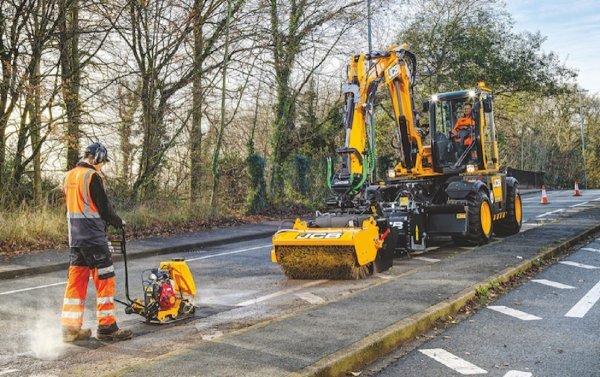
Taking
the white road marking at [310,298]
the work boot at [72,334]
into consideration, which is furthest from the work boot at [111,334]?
the white road marking at [310,298]

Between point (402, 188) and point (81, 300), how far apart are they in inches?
319

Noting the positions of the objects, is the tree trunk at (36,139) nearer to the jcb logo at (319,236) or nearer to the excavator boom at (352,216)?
the excavator boom at (352,216)

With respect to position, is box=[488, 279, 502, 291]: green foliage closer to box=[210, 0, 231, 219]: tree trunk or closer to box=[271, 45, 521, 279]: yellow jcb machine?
box=[271, 45, 521, 279]: yellow jcb machine

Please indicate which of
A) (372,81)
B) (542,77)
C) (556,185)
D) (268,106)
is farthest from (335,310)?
(556,185)

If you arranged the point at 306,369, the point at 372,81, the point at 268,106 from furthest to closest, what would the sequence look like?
the point at 268,106
the point at 372,81
the point at 306,369

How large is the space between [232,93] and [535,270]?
12.7 meters

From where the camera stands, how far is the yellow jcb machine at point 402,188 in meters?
9.33

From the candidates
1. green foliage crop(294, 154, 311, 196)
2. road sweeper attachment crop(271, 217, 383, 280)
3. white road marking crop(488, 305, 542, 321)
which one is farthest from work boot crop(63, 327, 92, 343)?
green foliage crop(294, 154, 311, 196)

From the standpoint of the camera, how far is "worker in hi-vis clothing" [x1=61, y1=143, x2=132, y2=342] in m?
6.29

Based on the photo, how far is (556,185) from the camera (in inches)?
2115

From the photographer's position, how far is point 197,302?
813 centimetres

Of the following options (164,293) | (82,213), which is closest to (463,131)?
(164,293)

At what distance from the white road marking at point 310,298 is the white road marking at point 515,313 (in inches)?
81.7

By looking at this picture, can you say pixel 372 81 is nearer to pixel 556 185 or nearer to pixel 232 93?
pixel 232 93
